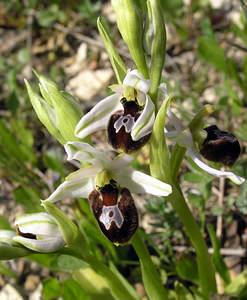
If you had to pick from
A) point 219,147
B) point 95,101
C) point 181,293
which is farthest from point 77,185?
point 95,101

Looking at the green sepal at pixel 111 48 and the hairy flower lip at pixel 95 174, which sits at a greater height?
the green sepal at pixel 111 48

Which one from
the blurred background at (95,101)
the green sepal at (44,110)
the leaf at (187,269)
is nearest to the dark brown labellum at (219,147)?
the blurred background at (95,101)

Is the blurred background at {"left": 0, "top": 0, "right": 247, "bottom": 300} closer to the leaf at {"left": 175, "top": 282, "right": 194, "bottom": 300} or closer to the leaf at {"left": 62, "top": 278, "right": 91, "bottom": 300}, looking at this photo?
the leaf at {"left": 62, "top": 278, "right": 91, "bottom": 300}

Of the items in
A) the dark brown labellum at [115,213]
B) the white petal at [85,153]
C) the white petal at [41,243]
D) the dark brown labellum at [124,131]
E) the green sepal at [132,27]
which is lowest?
the white petal at [41,243]

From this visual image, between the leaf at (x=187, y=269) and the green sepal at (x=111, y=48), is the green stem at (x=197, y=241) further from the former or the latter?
the green sepal at (x=111, y=48)

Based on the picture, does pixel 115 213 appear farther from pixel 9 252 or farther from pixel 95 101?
pixel 95 101

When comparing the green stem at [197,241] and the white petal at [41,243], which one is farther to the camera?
the green stem at [197,241]
